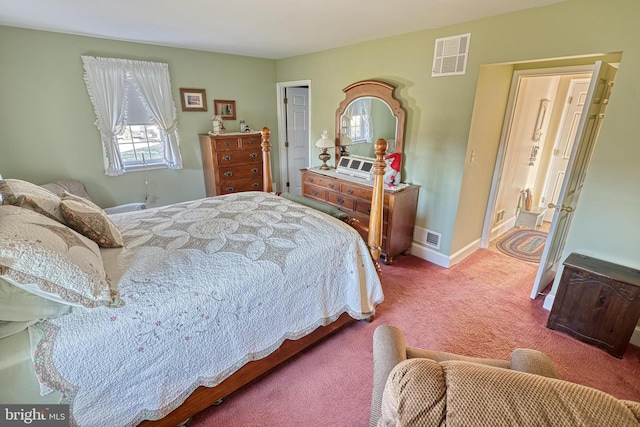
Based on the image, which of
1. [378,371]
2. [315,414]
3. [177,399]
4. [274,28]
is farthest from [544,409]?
[274,28]

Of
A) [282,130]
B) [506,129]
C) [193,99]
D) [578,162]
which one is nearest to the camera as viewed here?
[578,162]

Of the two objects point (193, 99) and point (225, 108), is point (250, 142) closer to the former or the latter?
point (225, 108)

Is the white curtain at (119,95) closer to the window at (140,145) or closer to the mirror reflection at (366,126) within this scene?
the window at (140,145)

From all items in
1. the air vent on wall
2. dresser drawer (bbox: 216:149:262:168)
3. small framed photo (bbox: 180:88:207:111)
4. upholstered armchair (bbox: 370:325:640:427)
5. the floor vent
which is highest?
the air vent on wall

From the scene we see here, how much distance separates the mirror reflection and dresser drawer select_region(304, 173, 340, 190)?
0.51m

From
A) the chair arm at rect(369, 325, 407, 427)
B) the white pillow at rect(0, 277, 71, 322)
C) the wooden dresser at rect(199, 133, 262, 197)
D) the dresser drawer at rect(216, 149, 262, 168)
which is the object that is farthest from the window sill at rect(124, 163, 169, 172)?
the chair arm at rect(369, 325, 407, 427)

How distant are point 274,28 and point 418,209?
2.40 meters

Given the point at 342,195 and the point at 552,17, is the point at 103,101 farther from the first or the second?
the point at 552,17

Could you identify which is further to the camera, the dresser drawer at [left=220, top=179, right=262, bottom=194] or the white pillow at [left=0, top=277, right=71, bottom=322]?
the dresser drawer at [left=220, top=179, right=262, bottom=194]

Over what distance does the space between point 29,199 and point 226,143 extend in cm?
275

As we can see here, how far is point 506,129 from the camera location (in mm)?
3129

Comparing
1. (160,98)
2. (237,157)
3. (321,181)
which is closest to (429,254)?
(321,181)

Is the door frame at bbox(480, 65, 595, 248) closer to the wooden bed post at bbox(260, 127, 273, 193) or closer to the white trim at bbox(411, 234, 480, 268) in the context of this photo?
the white trim at bbox(411, 234, 480, 268)

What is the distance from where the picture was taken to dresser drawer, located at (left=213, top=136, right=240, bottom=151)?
398 cm
